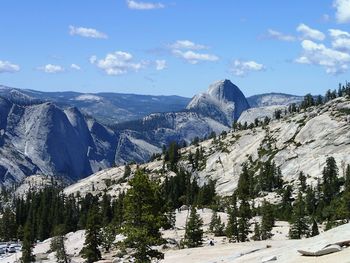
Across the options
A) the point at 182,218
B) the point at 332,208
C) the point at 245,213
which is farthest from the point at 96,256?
the point at 332,208

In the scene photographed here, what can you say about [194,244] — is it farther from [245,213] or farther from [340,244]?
[340,244]

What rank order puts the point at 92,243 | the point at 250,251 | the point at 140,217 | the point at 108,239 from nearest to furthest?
the point at 140,217
the point at 250,251
the point at 92,243
the point at 108,239

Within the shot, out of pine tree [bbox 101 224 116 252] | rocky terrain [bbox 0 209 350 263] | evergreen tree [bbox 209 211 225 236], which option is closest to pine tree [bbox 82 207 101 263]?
rocky terrain [bbox 0 209 350 263]

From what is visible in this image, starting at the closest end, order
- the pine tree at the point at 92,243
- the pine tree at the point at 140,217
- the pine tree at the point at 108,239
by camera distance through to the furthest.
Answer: the pine tree at the point at 140,217 < the pine tree at the point at 92,243 < the pine tree at the point at 108,239

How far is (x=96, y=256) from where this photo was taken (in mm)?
114375

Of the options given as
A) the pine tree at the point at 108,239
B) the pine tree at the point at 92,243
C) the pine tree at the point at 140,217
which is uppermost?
the pine tree at the point at 140,217

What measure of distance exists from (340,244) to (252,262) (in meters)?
8.69

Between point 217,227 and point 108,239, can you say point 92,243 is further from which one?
point 217,227

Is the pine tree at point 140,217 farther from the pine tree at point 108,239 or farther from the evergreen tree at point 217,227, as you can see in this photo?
the evergreen tree at point 217,227

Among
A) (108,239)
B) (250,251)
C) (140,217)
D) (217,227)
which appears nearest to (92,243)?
(108,239)

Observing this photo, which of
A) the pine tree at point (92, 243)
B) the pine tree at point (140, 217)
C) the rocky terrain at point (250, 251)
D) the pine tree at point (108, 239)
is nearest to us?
the rocky terrain at point (250, 251)

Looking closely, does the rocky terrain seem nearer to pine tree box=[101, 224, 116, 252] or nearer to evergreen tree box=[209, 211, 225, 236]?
evergreen tree box=[209, 211, 225, 236]

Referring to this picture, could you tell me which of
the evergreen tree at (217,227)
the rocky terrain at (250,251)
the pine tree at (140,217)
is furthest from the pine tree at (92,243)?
the pine tree at (140,217)

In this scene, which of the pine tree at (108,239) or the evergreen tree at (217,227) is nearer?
the pine tree at (108,239)
